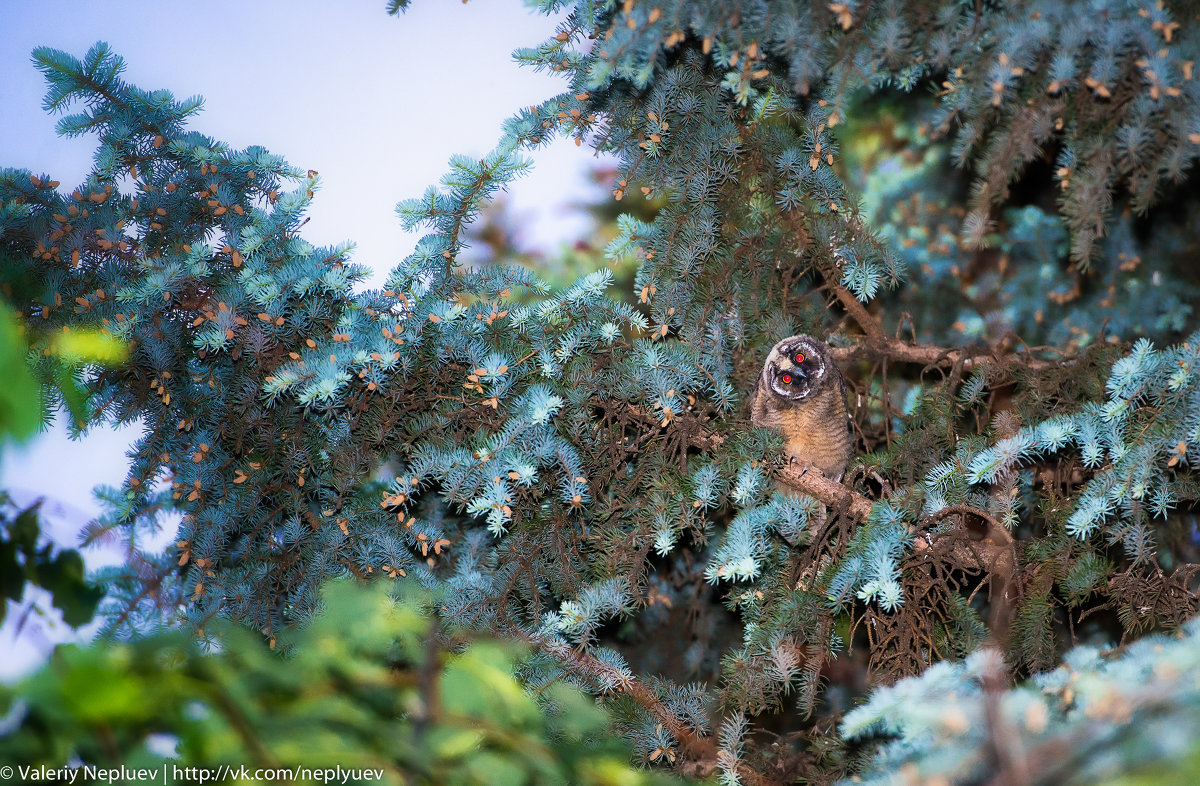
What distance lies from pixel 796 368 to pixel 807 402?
15 centimetres

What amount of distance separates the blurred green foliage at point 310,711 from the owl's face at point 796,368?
2069 mm

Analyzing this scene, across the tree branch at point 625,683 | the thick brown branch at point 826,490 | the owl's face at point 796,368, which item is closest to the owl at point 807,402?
the owl's face at point 796,368

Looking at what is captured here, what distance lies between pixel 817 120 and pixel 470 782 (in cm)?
190

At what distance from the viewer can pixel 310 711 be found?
2.20 feet

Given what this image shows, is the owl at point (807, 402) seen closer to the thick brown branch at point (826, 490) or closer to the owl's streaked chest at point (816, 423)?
the owl's streaked chest at point (816, 423)

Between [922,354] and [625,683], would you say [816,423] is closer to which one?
[922,354]

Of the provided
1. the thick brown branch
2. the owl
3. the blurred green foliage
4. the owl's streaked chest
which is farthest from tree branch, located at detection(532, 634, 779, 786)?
the owl's streaked chest

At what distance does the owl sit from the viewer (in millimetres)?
2758

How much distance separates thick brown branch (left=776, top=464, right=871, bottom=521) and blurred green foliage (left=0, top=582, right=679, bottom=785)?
134 cm

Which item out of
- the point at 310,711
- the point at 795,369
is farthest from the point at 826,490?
the point at 310,711

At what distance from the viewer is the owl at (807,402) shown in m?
2.76

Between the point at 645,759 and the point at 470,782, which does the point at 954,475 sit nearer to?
the point at 645,759

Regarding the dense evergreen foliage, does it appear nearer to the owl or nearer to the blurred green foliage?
the owl

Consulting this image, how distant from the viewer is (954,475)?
70.1 inches
